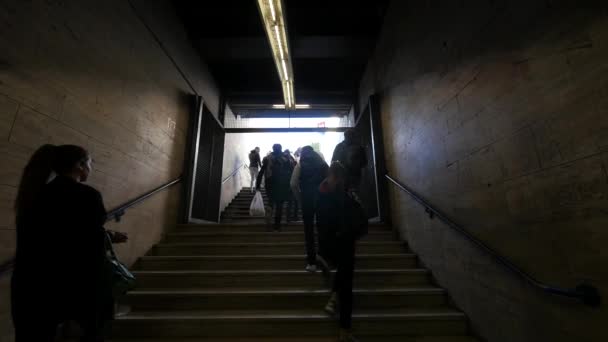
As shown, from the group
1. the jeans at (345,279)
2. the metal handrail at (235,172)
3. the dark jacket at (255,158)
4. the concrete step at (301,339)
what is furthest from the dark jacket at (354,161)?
the dark jacket at (255,158)

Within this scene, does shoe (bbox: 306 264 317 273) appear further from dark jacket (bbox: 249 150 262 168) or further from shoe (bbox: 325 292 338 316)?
dark jacket (bbox: 249 150 262 168)

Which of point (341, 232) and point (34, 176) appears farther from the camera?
point (341, 232)

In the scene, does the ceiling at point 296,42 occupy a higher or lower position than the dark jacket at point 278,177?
higher

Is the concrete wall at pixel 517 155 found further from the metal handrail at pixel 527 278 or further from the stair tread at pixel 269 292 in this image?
the stair tread at pixel 269 292

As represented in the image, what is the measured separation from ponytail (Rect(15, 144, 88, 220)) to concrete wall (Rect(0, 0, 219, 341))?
995 mm

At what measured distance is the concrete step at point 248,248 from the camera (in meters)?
3.52

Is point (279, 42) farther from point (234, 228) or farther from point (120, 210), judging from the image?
point (120, 210)

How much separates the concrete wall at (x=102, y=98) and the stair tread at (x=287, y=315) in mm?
940

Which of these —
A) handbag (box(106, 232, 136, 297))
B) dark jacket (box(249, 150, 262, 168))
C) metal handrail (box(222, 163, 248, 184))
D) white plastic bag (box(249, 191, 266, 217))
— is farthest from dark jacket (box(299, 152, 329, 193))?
dark jacket (box(249, 150, 262, 168))

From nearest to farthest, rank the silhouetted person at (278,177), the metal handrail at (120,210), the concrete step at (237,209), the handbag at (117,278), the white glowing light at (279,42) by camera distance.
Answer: the handbag at (117,278)
the metal handrail at (120,210)
the white glowing light at (279,42)
the silhouetted person at (278,177)
the concrete step at (237,209)

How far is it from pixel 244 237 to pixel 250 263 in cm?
69

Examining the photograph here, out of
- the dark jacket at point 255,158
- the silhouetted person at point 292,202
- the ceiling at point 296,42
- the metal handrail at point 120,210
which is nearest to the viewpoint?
the metal handrail at point 120,210

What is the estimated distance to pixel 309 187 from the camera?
3.02m

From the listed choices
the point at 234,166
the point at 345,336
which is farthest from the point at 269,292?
the point at 234,166
